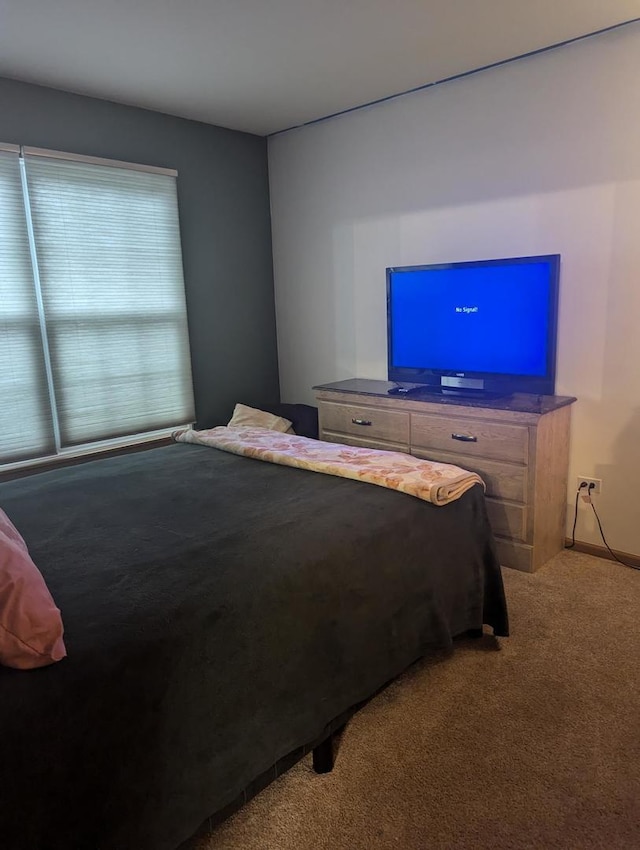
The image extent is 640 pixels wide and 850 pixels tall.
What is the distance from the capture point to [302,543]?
1730mm

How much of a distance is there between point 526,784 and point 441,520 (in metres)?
0.80

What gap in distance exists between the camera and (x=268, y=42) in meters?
2.70

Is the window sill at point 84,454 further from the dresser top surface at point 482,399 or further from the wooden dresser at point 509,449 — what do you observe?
the wooden dresser at point 509,449

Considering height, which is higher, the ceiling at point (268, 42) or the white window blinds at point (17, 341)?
the ceiling at point (268, 42)

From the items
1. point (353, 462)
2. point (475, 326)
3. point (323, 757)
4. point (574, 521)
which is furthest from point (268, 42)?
point (323, 757)

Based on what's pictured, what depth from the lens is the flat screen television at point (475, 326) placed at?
291cm

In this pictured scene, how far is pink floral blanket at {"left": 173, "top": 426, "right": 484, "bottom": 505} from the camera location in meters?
2.12

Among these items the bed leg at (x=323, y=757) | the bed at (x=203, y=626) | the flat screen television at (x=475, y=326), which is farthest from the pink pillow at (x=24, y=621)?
the flat screen television at (x=475, y=326)

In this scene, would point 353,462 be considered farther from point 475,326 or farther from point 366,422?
Answer: point 475,326

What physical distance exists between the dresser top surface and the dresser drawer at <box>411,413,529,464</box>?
84mm

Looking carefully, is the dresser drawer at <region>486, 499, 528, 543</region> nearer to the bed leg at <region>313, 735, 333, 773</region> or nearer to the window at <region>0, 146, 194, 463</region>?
the bed leg at <region>313, 735, 333, 773</region>

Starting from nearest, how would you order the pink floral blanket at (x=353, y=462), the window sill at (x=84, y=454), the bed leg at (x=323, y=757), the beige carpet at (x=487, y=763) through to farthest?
the beige carpet at (x=487, y=763), the bed leg at (x=323, y=757), the pink floral blanket at (x=353, y=462), the window sill at (x=84, y=454)

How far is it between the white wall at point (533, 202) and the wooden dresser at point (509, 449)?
0.20 m

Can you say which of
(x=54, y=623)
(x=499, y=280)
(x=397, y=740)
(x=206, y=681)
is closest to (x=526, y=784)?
(x=397, y=740)
